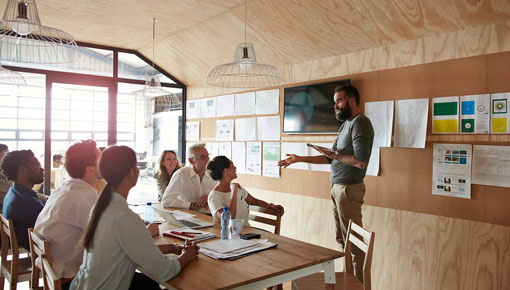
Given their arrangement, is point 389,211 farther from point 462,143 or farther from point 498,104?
point 498,104

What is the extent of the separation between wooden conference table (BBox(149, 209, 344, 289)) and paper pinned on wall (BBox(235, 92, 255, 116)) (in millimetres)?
2742

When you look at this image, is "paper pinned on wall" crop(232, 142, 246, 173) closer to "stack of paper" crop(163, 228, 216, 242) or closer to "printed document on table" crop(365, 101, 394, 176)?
"printed document on table" crop(365, 101, 394, 176)

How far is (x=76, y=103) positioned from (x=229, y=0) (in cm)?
276

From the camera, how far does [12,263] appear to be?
229 centimetres

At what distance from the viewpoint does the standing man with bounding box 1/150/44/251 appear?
7.93 ft

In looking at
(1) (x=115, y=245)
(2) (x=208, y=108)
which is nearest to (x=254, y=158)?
(2) (x=208, y=108)

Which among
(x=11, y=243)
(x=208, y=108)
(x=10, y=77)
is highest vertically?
(x=10, y=77)

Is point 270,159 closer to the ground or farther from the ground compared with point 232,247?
farther from the ground

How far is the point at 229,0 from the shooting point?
138 inches

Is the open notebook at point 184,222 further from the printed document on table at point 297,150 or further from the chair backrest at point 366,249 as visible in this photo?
the printed document on table at point 297,150

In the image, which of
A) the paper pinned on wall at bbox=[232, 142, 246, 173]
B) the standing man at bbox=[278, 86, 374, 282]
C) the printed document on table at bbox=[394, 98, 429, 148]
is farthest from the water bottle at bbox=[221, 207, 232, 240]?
the paper pinned on wall at bbox=[232, 142, 246, 173]

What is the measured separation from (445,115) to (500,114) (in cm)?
36

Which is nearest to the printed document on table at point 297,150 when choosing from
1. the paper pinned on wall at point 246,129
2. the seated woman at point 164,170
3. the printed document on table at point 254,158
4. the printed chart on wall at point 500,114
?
the printed document on table at point 254,158

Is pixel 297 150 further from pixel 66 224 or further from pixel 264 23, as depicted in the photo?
pixel 66 224
